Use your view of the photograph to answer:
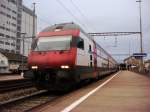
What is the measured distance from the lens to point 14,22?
121 metres

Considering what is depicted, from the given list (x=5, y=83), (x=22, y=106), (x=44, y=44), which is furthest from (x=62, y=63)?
(x=5, y=83)

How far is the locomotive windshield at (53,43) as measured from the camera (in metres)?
16.8

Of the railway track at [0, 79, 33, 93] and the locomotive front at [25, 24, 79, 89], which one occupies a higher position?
the locomotive front at [25, 24, 79, 89]

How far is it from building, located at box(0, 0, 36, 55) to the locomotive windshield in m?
90.4

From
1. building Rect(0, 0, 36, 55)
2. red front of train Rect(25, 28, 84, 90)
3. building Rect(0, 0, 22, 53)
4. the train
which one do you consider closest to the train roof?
the train

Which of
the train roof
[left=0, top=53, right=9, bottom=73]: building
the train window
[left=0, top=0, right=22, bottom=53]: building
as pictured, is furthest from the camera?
[left=0, top=0, right=22, bottom=53]: building

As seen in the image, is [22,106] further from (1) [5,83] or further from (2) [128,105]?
(1) [5,83]

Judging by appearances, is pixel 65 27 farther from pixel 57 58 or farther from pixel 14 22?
pixel 14 22

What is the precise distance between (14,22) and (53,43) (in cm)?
10618

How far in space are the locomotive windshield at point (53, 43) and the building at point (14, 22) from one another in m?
90.4

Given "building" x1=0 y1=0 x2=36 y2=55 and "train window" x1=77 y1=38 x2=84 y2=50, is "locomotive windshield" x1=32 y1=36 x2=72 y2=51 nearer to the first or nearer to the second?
"train window" x1=77 y1=38 x2=84 y2=50

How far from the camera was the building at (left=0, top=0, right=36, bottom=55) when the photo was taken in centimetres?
11069

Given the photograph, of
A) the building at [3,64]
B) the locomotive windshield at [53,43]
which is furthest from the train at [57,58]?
the building at [3,64]

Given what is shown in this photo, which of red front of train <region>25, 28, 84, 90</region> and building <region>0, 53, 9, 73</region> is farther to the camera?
building <region>0, 53, 9, 73</region>
